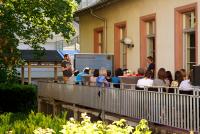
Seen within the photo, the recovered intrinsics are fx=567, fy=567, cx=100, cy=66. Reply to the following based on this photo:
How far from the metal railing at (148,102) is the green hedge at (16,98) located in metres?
2.68

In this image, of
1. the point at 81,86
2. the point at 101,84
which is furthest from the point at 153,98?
the point at 81,86

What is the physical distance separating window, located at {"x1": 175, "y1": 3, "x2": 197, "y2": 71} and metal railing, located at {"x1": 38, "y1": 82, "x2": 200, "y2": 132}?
126 inches

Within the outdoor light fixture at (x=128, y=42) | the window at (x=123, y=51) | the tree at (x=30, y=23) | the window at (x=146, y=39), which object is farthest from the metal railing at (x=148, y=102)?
the window at (x=123, y=51)

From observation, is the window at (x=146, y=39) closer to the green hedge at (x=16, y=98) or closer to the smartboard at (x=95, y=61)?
the smartboard at (x=95, y=61)

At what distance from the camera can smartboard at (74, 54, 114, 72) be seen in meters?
24.1

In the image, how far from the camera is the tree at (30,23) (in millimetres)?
16625

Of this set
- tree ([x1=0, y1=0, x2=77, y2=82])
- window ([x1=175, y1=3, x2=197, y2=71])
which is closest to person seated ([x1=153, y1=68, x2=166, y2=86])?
window ([x1=175, y1=3, x2=197, y2=71])

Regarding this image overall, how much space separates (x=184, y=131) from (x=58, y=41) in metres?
43.3

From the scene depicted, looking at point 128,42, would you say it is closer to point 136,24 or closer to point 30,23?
point 136,24

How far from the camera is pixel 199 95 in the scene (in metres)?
10.5

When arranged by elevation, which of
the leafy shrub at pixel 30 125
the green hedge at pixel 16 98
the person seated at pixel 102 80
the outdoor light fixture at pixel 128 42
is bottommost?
the green hedge at pixel 16 98

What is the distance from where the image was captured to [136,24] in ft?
71.4

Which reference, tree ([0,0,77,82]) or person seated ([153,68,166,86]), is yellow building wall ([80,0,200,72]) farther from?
person seated ([153,68,166,86])

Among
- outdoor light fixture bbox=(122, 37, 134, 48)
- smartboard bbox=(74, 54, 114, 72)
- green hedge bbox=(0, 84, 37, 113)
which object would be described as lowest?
green hedge bbox=(0, 84, 37, 113)
